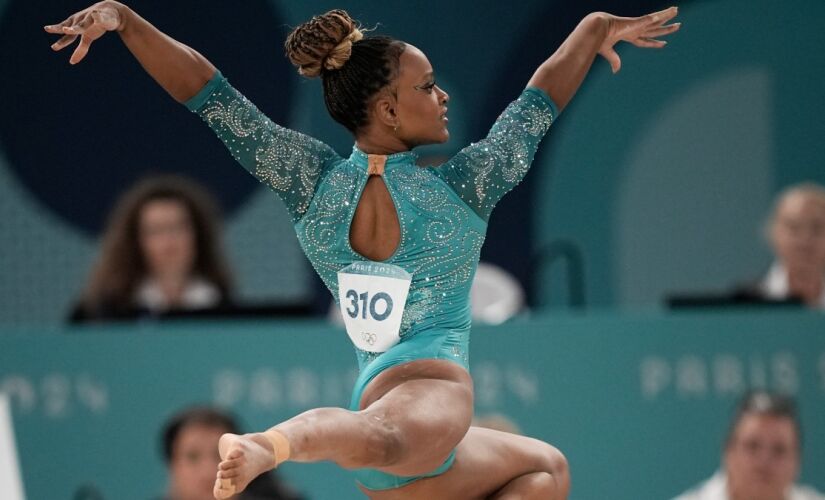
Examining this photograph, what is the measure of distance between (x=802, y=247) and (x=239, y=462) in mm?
4113

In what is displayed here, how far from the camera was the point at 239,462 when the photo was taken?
9.32 ft

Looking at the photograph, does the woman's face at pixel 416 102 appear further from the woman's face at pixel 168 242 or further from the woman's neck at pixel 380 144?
the woman's face at pixel 168 242

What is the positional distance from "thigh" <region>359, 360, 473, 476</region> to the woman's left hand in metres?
1.03

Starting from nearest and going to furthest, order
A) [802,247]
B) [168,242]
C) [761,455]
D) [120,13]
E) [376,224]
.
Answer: [120,13]
[376,224]
[761,455]
[168,242]
[802,247]

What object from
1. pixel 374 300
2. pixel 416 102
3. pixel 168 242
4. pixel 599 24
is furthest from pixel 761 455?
pixel 168 242

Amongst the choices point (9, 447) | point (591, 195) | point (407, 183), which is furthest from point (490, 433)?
point (591, 195)

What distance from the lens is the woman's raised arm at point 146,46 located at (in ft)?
10.8

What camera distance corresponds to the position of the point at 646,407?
211 inches

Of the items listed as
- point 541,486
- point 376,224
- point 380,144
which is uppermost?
point 380,144

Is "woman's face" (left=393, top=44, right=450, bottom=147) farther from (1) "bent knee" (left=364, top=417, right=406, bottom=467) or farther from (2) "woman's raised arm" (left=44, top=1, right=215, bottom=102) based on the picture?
(1) "bent knee" (left=364, top=417, right=406, bottom=467)

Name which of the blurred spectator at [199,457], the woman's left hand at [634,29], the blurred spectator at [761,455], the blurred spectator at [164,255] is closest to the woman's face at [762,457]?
the blurred spectator at [761,455]

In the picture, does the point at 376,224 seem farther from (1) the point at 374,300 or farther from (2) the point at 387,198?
(1) the point at 374,300

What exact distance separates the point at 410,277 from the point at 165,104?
495cm

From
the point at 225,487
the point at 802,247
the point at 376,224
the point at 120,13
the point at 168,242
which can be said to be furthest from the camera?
the point at 802,247
